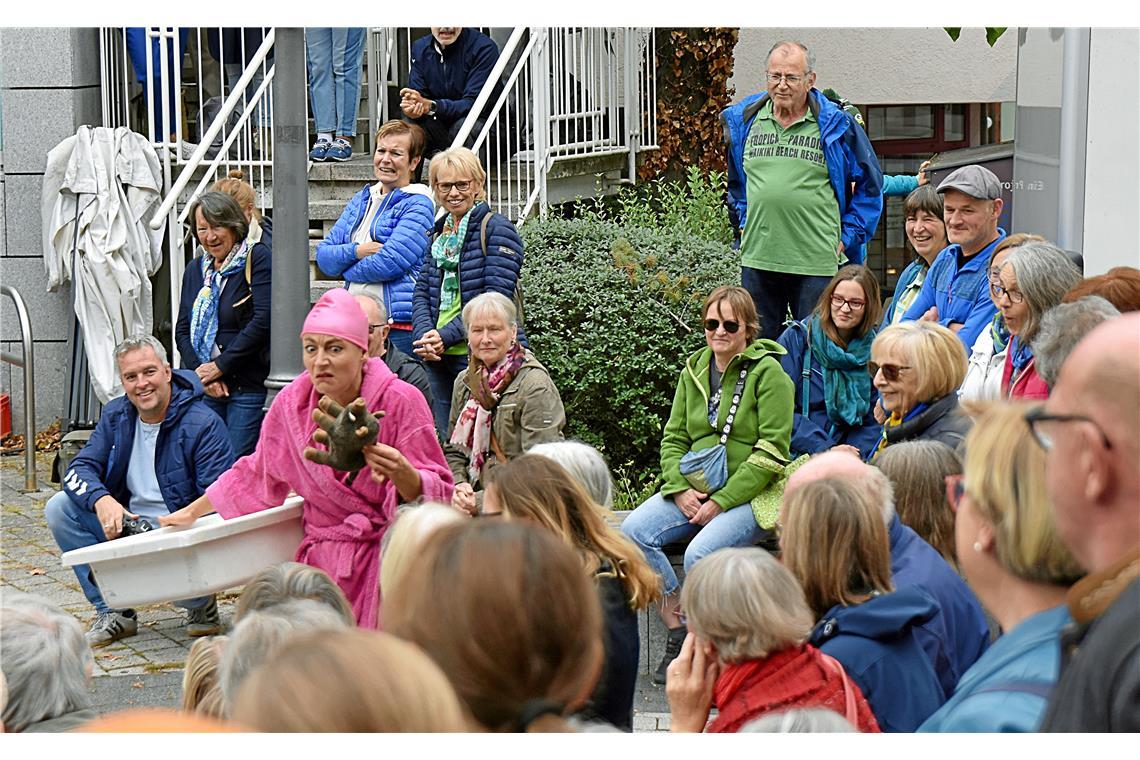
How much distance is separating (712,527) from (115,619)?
2777 millimetres

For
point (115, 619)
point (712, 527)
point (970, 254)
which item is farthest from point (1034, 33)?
point (115, 619)

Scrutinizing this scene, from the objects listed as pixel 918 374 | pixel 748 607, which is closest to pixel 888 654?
pixel 748 607

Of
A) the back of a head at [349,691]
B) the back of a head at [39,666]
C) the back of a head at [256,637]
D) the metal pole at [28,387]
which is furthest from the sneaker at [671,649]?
the metal pole at [28,387]

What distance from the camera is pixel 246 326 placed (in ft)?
25.4

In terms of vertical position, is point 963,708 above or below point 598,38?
below

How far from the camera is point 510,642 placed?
2.21m

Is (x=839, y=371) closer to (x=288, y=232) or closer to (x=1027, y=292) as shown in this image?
(x=1027, y=292)

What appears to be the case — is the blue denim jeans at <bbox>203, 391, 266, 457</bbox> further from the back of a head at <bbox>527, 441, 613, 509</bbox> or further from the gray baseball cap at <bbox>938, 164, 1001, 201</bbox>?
the gray baseball cap at <bbox>938, 164, 1001, 201</bbox>

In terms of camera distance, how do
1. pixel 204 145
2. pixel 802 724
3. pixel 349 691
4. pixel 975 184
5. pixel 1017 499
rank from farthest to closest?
pixel 204 145 < pixel 975 184 < pixel 802 724 < pixel 1017 499 < pixel 349 691

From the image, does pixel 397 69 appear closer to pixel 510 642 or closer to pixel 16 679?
pixel 16 679

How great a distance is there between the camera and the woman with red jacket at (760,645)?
129 inches

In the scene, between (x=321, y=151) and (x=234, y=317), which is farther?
(x=321, y=151)

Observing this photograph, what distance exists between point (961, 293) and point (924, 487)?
7.76 feet

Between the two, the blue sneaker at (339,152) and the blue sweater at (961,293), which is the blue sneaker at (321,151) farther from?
the blue sweater at (961,293)
